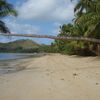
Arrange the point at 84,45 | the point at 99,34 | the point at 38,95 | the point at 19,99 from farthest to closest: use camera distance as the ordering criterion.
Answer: the point at 84,45 < the point at 99,34 < the point at 38,95 < the point at 19,99

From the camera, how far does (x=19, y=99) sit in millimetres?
8867

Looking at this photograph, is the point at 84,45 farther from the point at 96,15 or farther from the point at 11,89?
the point at 11,89

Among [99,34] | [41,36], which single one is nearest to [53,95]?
[41,36]

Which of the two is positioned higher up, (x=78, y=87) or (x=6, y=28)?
(x=6, y=28)

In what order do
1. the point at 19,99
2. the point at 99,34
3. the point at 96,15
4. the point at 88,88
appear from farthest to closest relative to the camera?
the point at 99,34, the point at 96,15, the point at 88,88, the point at 19,99

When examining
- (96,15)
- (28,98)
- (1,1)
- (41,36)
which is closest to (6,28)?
(1,1)

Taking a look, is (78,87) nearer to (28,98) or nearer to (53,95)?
(53,95)

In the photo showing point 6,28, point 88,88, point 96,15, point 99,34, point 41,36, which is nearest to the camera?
point 88,88

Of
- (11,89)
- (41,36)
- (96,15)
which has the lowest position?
(11,89)

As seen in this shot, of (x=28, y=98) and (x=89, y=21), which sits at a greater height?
(x=89, y=21)

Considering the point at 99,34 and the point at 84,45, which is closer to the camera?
the point at 99,34

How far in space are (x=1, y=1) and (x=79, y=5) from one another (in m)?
8.02

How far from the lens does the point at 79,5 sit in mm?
34250

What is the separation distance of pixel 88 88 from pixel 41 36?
11.2 m
